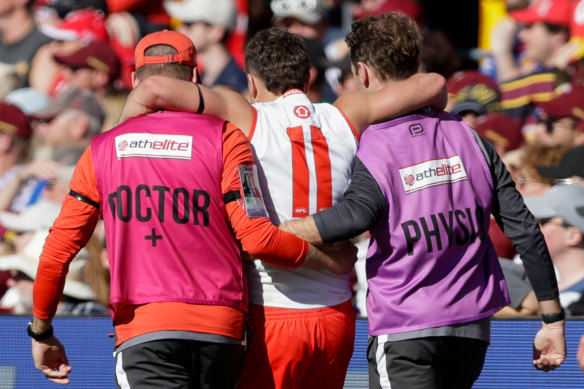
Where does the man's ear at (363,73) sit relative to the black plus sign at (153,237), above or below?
above

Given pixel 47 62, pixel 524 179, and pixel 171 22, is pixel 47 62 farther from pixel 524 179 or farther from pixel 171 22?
pixel 524 179

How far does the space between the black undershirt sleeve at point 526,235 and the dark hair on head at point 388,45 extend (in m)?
0.42

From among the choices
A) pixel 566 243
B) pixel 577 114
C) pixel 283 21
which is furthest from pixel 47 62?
pixel 566 243

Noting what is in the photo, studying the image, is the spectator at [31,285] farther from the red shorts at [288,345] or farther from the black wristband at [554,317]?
the black wristband at [554,317]

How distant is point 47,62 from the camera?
8305 millimetres

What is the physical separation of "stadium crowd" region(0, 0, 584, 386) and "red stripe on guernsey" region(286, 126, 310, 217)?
3.78 feet

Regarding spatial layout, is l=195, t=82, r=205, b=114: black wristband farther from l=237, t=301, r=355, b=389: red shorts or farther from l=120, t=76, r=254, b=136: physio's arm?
l=237, t=301, r=355, b=389: red shorts

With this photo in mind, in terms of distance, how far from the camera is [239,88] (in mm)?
7418

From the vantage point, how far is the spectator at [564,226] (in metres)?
4.81

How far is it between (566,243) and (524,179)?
609 millimetres

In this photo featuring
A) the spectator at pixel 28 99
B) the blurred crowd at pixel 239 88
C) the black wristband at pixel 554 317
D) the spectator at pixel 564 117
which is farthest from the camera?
the spectator at pixel 28 99

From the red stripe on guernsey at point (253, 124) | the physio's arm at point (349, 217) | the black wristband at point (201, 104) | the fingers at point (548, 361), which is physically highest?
the black wristband at point (201, 104)

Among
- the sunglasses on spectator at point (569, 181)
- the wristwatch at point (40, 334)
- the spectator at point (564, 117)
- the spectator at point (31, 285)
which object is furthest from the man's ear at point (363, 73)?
the spectator at point (564, 117)

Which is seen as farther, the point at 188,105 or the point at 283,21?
the point at 283,21
